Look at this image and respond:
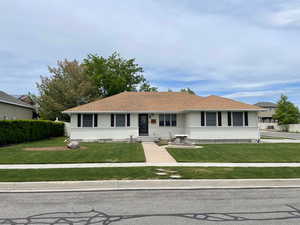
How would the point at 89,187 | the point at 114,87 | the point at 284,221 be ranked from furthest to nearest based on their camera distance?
the point at 114,87 → the point at 89,187 → the point at 284,221

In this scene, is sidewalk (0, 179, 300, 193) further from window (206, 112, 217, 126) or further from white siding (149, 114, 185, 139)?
white siding (149, 114, 185, 139)

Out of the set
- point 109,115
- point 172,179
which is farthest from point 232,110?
point 172,179

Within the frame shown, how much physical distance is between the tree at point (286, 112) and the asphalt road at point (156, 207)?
160 feet

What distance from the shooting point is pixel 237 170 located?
8.88m

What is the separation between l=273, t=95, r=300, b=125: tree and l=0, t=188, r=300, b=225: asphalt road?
160 ft

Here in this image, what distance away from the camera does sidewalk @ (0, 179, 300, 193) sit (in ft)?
22.4

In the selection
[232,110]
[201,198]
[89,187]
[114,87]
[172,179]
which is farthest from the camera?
[114,87]

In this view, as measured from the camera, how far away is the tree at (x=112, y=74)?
36.9 m

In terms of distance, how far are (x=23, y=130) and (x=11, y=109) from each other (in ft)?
28.5

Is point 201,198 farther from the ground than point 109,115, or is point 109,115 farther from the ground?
point 109,115

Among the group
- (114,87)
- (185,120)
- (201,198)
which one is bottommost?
(201,198)

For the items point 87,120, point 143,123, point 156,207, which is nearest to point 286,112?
point 143,123

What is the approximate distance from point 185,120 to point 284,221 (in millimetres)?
16950

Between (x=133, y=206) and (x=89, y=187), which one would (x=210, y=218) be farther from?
(x=89, y=187)
